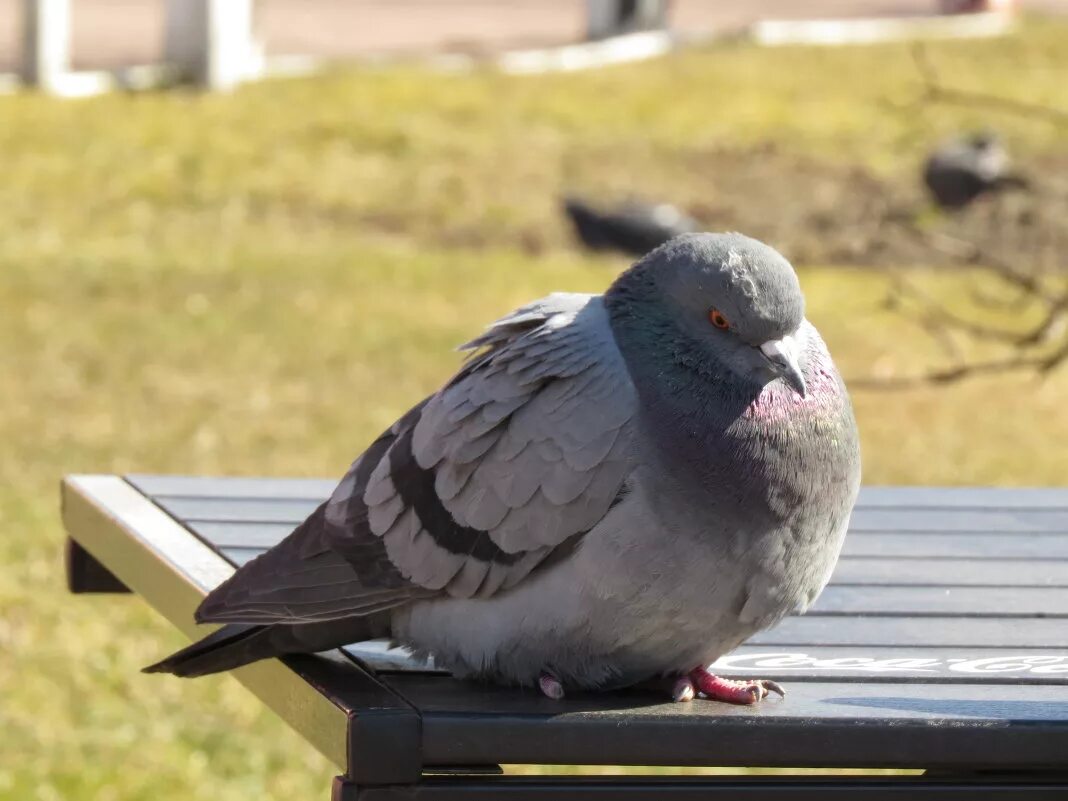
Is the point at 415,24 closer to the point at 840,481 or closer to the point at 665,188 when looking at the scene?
the point at 665,188

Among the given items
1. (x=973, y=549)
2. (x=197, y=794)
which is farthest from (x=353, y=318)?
(x=973, y=549)

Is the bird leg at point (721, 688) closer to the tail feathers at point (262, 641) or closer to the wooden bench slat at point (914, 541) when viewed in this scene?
the tail feathers at point (262, 641)

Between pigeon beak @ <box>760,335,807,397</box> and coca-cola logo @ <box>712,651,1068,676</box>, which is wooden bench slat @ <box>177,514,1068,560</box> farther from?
pigeon beak @ <box>760,335,807,397</box>

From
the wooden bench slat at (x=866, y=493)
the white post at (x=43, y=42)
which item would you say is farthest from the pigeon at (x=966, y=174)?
the wooden bench slat at (x=866, y=493)

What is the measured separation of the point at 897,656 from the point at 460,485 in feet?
2.07

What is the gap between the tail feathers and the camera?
2238 mm

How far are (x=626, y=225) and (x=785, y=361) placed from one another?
7.48 m

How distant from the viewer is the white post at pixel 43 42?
37.6 ft

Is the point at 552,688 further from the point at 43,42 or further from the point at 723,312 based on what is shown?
the point at 43,42

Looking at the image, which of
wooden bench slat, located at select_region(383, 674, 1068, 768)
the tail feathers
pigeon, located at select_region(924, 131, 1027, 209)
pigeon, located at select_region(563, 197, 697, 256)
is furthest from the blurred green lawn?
wooden bench slat, located at select_region(383, 674, 1068, 768)

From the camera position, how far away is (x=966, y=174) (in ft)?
34.2

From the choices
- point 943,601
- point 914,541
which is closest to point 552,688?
point 943,601

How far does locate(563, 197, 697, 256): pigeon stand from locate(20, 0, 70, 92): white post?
154 inches

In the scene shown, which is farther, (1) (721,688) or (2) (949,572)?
(2) (949,572)
